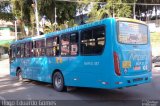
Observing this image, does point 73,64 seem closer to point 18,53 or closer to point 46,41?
point 46,41

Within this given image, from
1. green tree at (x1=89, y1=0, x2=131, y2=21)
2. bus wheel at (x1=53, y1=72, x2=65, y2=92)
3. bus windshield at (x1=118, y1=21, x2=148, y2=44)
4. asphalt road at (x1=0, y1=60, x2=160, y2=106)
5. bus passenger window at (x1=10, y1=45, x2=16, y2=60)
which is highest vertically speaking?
green tree at (x1=89, y1=0, x2=131, y2=21)

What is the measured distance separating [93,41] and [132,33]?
1.38 metres

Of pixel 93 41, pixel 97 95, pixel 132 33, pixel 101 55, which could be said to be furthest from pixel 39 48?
pixel 132 33

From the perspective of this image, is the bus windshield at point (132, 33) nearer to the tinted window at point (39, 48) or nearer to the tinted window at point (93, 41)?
the tinted window at point (93, 41)

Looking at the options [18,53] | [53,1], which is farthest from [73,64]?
[53,1]

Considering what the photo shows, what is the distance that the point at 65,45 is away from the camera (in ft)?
38.5

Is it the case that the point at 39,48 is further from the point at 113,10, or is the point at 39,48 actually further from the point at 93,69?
the point at 113,10

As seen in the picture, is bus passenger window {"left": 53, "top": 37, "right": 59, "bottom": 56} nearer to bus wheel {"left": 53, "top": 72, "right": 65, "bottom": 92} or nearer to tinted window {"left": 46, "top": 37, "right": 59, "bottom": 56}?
tinted window {"left": 46, "top": 37, "right": 59, "bottom": 56}

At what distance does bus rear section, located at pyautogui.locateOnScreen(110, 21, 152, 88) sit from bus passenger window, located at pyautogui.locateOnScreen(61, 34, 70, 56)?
2.72m

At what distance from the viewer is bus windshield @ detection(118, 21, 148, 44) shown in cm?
962

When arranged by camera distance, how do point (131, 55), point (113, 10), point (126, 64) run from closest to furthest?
point (126, 64) → point (131, 55) → point (113, 10)

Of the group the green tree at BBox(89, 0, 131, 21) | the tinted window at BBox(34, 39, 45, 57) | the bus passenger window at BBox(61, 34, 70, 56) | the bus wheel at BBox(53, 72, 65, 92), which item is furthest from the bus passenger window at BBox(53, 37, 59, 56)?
the green tree at BBox(89, 0, 131, 21)

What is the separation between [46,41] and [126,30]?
468 cm

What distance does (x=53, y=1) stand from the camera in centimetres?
4256
